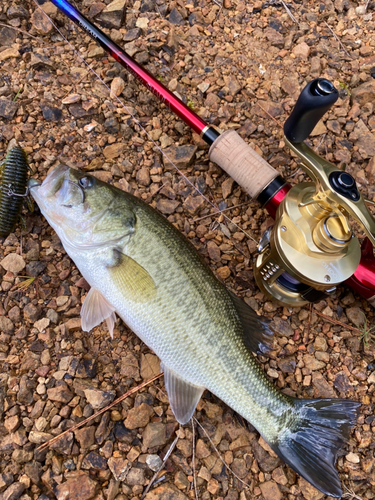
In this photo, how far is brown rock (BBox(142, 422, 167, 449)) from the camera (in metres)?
2.59

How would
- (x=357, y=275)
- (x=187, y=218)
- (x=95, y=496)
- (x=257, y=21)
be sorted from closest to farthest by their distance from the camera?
1. (x=95, y=496)
2. (x=357, y=275)
3. (x=187, y=218)
4. (x=257, y=21)

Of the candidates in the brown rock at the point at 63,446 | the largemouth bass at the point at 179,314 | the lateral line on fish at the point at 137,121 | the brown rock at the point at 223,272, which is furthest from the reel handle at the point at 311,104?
the brown rock at the point at 63,446

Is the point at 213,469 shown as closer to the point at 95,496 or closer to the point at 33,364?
the point at 95,496

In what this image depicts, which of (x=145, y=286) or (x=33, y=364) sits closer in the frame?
(x=145, y=286)

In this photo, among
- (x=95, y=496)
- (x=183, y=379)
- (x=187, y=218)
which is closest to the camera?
(x=95, y=496)

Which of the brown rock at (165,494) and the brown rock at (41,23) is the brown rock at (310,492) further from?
the brown rock at (41,23)

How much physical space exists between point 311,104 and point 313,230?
→ 793 millimetres

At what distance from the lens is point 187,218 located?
3.25 m

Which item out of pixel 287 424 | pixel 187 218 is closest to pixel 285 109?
pixel 187 218

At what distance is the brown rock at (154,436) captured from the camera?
2.59 meters

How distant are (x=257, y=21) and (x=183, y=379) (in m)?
3.63

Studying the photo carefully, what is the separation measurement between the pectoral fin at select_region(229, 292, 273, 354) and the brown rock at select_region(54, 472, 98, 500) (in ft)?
4.54

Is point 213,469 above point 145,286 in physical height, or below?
below

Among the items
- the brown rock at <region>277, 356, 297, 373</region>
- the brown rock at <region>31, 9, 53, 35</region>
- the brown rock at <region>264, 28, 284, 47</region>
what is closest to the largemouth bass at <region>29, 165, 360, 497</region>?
the brown rock at <region>277, 356, 297, 373</region>
